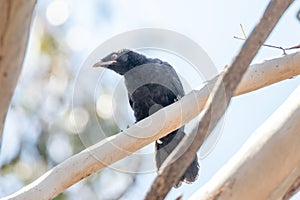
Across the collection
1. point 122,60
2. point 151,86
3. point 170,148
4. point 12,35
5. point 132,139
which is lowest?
point 170,148

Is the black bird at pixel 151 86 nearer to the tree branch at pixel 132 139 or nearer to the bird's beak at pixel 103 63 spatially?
the bird's beak at pixel 103 63

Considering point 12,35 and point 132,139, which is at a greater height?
point 12,35

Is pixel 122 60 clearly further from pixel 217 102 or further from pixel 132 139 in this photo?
pixel 217 102

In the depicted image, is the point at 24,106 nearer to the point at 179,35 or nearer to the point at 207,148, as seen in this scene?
the point at 179,35

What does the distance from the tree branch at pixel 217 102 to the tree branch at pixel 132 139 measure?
1056mm

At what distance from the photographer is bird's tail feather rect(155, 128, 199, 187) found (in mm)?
3238

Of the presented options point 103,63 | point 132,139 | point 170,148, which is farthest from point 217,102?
point 103,63

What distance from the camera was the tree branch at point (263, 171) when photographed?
150 centimetres

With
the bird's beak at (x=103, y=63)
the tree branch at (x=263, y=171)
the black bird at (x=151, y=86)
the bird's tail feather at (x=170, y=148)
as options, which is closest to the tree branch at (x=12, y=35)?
the tree branch at (x=263, y=171)

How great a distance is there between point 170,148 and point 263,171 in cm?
205

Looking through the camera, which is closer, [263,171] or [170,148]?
[263,171]

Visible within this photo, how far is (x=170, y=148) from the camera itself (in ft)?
11.7

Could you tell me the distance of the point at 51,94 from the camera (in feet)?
16.8

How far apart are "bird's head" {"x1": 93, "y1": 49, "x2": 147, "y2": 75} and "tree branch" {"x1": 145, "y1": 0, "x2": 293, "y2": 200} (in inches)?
123
